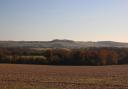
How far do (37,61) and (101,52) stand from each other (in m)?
21.1

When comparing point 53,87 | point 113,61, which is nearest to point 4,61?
point 113,61

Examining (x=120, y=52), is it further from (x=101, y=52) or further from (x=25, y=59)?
(x=25, y=59)

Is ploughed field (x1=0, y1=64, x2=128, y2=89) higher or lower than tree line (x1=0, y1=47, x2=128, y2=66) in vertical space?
lower

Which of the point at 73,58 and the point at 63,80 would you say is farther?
the point at 73,58

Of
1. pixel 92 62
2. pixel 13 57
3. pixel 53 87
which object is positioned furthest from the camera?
pixel 13 57

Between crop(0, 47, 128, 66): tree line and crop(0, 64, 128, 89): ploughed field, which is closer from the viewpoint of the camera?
crop(0, 64, 128, 89): ploughed field

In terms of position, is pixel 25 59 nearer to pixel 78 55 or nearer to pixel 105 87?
pixel 78 55

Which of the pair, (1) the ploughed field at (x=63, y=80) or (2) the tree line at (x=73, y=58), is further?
(2) the tree line at (x=73, y=58)

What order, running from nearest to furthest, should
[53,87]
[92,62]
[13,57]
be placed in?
1. [53,87]
2. [92,62]
3. [13,57]

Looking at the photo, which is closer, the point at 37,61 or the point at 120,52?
the point at 37,61

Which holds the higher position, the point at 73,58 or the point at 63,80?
the point at 73,58

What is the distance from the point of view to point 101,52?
10956 cm

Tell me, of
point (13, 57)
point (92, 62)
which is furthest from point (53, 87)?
point (13, 57)

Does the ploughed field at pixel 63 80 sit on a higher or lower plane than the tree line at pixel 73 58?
lower
